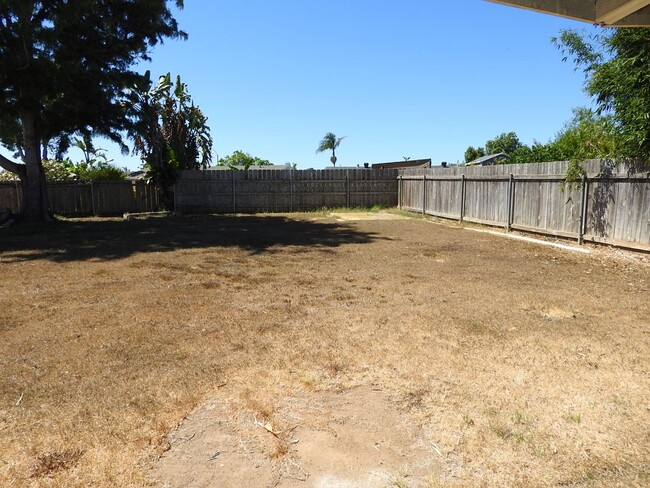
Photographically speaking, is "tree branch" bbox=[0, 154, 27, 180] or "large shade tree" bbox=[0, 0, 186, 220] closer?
"large shade tree" bbox=[0, 0, 186, 220]

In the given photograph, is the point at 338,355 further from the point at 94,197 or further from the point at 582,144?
the point at 94,197

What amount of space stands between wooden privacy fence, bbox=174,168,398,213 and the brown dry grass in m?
13.0

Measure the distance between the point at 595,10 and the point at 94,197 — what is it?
68.2ft

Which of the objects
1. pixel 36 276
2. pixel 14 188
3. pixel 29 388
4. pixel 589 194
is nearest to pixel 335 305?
pixel 29 388

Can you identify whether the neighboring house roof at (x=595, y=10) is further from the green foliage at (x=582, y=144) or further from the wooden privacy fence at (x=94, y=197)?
the wooden privacy fence at (x=94, y=197)

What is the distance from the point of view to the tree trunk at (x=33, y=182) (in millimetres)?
16189

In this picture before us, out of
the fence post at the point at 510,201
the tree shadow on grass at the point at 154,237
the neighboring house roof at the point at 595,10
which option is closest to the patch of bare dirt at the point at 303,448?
the neighboring house roof at the point at 595,10

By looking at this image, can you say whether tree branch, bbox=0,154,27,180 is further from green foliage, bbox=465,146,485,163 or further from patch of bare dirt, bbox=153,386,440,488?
green foliage, bbox=465,146,485,163

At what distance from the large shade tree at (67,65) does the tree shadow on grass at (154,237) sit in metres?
3.38

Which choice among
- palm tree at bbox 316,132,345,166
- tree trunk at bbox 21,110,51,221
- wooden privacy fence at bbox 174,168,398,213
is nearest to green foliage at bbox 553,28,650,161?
wooden privacy fence at bbox 174,168,398,213

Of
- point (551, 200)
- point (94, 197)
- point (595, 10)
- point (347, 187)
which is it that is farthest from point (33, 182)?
point (595, 10)

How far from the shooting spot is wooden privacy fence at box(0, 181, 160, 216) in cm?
1939

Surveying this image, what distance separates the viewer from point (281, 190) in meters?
22.2

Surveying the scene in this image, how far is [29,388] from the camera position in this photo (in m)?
3.50
